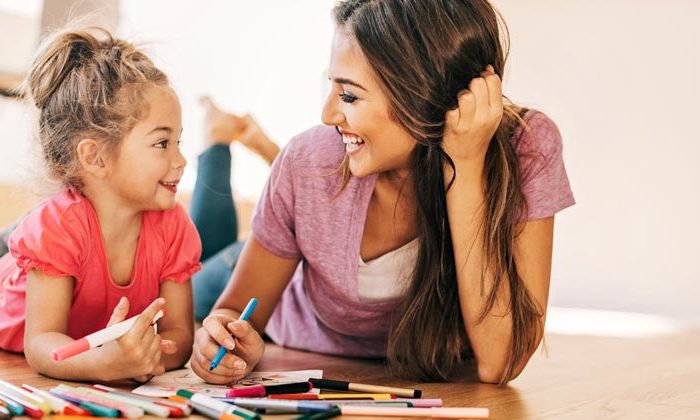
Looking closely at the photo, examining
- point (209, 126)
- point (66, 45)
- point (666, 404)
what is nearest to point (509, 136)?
point (666, 404)

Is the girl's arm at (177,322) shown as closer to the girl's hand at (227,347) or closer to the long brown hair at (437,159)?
the girl's hand at (227,347)

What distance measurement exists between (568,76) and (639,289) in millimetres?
889

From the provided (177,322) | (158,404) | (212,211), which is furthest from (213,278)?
(158,404)

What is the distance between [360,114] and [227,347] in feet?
1.28

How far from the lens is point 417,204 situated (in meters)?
1.44

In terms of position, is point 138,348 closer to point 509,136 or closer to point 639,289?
point 509,136

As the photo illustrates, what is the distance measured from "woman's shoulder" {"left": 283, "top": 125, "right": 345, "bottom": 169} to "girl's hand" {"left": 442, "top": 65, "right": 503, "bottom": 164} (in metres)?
0.25

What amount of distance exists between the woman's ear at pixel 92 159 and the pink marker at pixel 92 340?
381 millimetres

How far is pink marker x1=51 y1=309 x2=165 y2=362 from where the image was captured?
1055mm

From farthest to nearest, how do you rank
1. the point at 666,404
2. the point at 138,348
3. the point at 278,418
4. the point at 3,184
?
the point at 3,184, the point at 666,404, the point at 138,348, the point at 278,418

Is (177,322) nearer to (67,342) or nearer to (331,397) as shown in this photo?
(67,342)

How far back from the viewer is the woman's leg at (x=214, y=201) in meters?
2.15

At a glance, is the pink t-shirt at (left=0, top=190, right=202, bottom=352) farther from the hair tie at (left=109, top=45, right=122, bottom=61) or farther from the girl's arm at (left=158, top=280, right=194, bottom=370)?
the hair tie at (left=109, top=45, right=122, bottom=61)

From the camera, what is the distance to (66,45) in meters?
1.46
